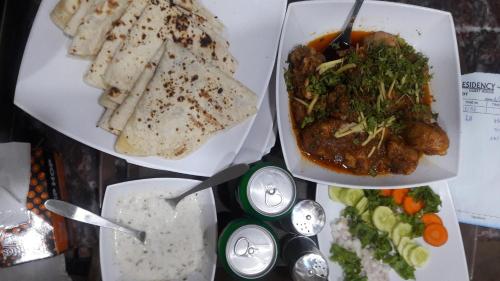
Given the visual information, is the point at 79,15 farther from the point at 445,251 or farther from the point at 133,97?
the point at 445,251

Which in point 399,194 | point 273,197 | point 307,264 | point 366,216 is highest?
point 273,197

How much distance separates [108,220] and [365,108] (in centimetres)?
145

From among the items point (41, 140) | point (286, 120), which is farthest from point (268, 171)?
point (41, 140)

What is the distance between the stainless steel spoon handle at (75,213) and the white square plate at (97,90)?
0.36 meters

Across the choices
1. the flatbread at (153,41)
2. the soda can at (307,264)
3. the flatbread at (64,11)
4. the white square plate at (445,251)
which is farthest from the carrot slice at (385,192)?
the flatbread at (64,11)

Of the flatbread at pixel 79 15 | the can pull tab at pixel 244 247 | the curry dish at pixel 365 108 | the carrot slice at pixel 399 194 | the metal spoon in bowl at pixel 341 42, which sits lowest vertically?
the can pull tab at pixel 244 247

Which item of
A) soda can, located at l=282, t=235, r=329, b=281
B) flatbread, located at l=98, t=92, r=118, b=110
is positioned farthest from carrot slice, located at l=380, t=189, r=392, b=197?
flatbread, located at l=98, t=92, r=118, b=110

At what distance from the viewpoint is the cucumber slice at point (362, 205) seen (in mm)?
2320

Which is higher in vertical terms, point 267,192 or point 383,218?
point 267,192

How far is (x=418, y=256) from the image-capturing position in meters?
2.32

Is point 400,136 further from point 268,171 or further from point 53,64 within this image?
point 53,64

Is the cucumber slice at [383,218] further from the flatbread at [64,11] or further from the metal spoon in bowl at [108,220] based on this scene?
the flatbread at [64,11]

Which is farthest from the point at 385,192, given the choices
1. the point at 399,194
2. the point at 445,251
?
the point at 445,251

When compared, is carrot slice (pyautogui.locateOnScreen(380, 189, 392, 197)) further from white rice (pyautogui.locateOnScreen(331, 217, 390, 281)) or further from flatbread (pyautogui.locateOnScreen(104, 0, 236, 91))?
flatbread (pyautogui.locateOnScreen(104, 0, 236, 91))
